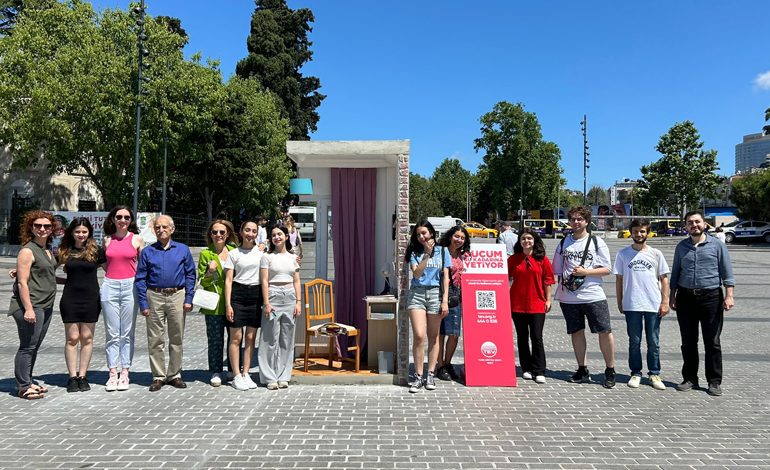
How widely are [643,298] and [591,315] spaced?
573mm

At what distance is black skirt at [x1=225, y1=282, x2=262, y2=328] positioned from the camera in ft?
20.3

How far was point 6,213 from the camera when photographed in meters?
28.1

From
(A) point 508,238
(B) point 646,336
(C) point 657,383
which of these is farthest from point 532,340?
(A) point 508,238

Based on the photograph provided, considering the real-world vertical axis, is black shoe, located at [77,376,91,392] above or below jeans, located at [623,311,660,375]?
below

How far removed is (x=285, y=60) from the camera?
43156mm

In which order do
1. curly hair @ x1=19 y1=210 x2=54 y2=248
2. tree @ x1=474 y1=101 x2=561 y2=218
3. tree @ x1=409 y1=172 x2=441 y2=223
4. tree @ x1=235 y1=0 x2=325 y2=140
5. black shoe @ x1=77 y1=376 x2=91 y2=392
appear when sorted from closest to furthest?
curly hair @ x1=19 y1=210 x2=54 y2=248
black shoe @ x1=77 y1=376 x2=91 y2=392
tree @ x1=235 y1=0 x2=325 y2=140
tree @ x1=474 y1=101 x2=561 y2=218
tree @ x1=409 y1=172 x2=441 y2=223

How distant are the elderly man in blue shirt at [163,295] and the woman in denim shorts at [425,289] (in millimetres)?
2352

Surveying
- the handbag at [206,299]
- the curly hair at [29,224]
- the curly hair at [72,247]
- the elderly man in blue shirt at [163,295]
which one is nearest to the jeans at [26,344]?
the curly hair at [72,247]

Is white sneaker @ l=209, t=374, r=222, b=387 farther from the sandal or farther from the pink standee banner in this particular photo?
the pink standee banner

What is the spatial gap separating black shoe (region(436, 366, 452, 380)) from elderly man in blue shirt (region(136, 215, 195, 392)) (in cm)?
277

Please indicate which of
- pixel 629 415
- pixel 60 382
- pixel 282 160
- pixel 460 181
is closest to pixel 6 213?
pixel 282 160

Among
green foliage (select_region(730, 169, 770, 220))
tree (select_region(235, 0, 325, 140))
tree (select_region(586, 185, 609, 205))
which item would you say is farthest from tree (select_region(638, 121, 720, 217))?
tree (select_region(586, 185, 609, 205))

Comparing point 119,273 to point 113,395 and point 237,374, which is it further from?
point 237,374

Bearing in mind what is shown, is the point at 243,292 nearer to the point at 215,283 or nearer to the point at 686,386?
the point at 215,283
